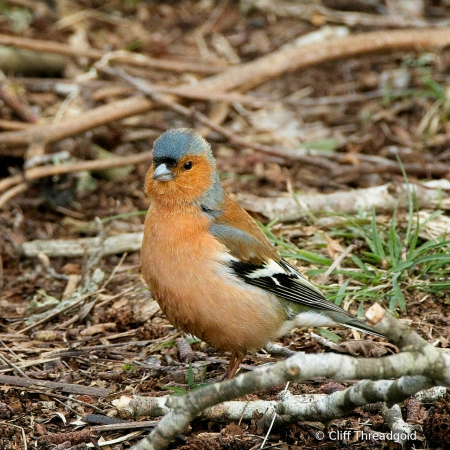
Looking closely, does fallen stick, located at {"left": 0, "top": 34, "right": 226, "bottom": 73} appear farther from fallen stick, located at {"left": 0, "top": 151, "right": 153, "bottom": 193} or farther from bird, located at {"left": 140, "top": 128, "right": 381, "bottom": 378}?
bird, located at {"left": 140, "top": 128, "right": 381, "bottom": 378}

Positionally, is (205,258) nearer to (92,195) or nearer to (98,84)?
(92,195)

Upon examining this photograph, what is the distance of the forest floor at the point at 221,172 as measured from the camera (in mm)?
4406

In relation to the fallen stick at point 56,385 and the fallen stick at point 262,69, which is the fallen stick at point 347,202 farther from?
Answer: the fallen stick at point 56,385

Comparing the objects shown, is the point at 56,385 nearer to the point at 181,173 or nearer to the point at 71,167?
the point at 181,173

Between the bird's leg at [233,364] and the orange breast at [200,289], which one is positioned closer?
the orange breast at [200,289]

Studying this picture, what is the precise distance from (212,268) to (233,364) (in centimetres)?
69

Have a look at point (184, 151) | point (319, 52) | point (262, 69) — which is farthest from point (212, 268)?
point (319, 52)

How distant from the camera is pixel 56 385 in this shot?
4.40m

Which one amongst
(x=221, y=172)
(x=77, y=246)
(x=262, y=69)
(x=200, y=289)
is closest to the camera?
(x=200, y=289)

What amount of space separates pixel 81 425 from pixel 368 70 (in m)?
6.89

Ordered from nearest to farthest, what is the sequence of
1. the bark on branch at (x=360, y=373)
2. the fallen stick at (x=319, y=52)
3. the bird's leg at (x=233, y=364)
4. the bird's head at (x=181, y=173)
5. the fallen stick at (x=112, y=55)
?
the bark on branch at (x=360, y=373), the bird's leg at (x=233, y=364), the bird's head at (x=181, y=173), the fallen stick at (x=112, y=55), the fallen stick at (x=319, y=52)

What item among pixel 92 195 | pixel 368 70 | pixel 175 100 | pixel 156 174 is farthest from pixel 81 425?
pixel 368 70

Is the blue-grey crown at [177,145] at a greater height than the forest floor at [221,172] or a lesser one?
greater

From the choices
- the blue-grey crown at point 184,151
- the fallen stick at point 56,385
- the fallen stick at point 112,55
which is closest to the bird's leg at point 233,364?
the fallen stick at point 56,385
